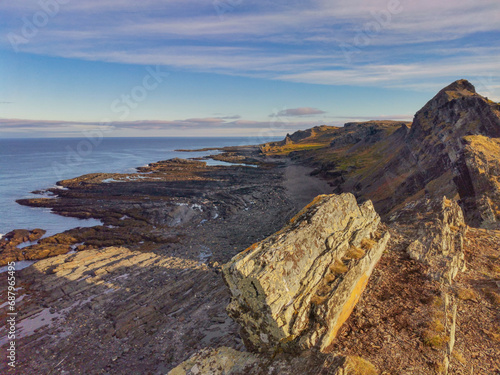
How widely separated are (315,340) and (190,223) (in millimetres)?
36831

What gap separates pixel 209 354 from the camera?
11.2 m

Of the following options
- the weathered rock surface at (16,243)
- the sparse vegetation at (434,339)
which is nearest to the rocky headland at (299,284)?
the sparse vegetation at (434,339)

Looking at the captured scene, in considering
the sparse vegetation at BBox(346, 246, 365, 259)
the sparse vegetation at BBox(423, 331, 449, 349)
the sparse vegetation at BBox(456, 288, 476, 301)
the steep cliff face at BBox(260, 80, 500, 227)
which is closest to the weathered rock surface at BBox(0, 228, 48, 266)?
the sparse vegetation at BBox(346, 246, 365, 259)

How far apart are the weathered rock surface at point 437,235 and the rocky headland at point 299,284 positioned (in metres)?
0.10

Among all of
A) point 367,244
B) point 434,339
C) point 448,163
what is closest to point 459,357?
point 434,339

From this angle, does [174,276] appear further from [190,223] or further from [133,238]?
[190,223]

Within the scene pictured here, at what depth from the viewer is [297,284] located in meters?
11.1

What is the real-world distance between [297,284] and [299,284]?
12 cm

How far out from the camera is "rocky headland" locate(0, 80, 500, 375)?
10289mm

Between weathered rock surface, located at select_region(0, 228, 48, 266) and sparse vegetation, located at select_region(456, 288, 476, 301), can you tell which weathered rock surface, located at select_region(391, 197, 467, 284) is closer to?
sparse vegetation, located at select_region(456, 288, 476, 301)

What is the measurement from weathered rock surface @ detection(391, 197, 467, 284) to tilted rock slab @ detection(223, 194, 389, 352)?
3.77 meters

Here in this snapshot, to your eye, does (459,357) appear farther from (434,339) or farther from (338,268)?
(338,268)

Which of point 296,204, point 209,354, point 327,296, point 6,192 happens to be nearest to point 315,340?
point 327,296

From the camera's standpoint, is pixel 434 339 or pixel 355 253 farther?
pixel 355 253
